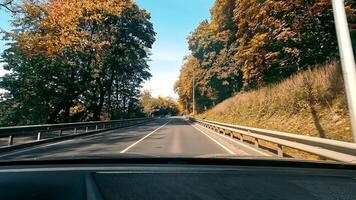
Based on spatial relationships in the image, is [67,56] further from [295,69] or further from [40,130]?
[295,69]

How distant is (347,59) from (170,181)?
22.9ft

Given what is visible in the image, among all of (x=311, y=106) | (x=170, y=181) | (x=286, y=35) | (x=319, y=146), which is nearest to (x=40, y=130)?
(x=311, y=106)

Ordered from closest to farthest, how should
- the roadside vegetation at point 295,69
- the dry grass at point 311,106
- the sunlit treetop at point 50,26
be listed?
the dry grass at point 311,106 → the roadside vegetation at point 295,69 → the sunlit treetop at point 50,26

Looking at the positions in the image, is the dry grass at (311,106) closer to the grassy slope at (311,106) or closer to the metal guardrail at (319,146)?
the grassy slope at (311,106)

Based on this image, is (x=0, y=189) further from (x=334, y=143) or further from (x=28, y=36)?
(x=28, y=36)

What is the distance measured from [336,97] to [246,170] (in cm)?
1500

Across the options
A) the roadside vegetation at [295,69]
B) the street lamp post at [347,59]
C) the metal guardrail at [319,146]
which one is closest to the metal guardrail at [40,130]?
the metal guardrail at [319,146]

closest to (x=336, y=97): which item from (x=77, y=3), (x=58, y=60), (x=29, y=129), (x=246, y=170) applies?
(x=29, y=129)

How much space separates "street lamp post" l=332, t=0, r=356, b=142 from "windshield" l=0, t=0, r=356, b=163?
0.02 metres

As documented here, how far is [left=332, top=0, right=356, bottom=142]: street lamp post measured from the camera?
7.85m

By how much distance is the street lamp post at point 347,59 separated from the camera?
25.7 feet

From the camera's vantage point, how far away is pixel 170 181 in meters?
2.51

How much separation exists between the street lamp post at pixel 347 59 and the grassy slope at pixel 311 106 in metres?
4.65

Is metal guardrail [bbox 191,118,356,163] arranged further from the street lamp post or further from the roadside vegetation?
the roadside vegetation
